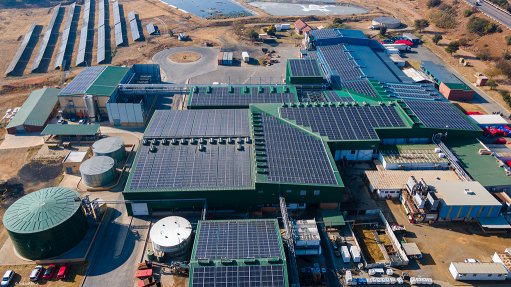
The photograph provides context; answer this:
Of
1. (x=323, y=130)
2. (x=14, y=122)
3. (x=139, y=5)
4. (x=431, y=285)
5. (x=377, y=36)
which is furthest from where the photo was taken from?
(x=139, y=5)

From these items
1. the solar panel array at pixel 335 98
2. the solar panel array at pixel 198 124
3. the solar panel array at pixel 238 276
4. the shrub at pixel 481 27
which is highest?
the shrub at pixel 481 27

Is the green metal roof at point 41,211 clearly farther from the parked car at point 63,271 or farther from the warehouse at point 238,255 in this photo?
the warehouse at point 238,255

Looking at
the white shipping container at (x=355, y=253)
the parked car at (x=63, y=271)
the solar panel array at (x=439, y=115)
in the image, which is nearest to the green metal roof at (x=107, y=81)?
the parked car at (x=63, y=271)

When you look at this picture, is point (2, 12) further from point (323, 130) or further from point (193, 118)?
point (323, 130)

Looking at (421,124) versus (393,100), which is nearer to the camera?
(421,124)

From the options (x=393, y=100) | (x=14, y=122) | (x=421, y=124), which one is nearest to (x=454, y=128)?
(x=421, y=124)
